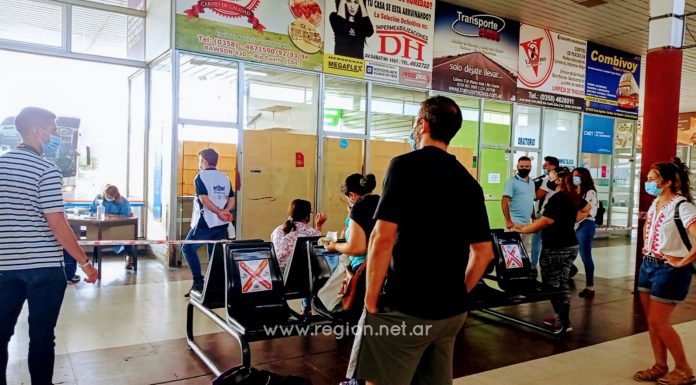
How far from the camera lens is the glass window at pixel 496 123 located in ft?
32.2

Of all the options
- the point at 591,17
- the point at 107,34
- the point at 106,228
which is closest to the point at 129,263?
the point at 106,228

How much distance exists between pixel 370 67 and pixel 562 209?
4.44 metres

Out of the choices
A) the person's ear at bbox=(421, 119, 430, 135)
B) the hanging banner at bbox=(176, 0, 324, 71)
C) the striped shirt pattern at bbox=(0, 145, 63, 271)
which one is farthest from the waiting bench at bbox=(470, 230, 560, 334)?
the hanging banner at bbox=(176, 0, 324, 71)

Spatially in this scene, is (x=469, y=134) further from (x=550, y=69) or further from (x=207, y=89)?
(x=207, y=89)

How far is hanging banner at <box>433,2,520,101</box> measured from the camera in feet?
29.2

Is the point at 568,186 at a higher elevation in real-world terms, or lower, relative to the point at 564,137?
lower

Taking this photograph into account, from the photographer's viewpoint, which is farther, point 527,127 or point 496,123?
point 527,127

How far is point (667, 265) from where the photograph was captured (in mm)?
3318

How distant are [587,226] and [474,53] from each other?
13.5 feet

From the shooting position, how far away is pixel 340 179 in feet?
27.1

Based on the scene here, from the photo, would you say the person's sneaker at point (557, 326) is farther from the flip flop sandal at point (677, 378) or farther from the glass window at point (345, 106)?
the glass window at point (345, 106)

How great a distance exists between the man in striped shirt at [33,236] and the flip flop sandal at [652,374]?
3.44 meters

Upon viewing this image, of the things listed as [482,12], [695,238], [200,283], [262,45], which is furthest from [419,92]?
[695,238]

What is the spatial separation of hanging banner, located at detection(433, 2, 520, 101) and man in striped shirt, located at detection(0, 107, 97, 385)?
23.2 feet
